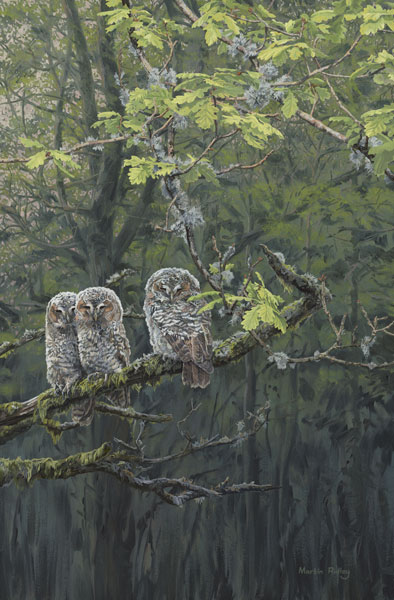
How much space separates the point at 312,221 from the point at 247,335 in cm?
362

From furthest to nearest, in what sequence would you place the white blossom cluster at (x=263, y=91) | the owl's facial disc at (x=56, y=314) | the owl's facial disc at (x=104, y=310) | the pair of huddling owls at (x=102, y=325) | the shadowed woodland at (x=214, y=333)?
the shadowed woodland at (x=214, y=333), the owl's facial disc at (x=56, y=314), the owl's facial disc at (x=104, y=310), the pair of huddling owls at (x=102, y=325), the white blossom cluster at (x=263, y=91)

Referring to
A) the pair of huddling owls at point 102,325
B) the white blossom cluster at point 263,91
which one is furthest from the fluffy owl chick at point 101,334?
the white blossom cluster at point 263,91

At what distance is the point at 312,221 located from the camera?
6.76 meters

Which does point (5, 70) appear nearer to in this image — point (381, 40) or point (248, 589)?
point (381, 40)

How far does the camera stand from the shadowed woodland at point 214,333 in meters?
6.55

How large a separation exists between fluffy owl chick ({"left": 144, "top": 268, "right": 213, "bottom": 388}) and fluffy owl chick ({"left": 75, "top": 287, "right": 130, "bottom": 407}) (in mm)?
233

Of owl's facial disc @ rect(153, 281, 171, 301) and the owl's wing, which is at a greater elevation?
owl's facial disc @ rect(153, 281, 171, 301)

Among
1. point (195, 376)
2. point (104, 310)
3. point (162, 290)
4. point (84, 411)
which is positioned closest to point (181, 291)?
point (162, 290)

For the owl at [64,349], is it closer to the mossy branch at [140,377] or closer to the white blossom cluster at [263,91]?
the mossy branch at [140,377]

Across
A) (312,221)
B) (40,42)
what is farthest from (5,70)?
(312,221)

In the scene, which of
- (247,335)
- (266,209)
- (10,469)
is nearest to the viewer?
(247,335)

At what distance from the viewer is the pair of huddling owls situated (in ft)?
12.3

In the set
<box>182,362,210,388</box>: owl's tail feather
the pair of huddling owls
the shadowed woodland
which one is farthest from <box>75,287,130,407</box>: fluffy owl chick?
the shadowed woodland

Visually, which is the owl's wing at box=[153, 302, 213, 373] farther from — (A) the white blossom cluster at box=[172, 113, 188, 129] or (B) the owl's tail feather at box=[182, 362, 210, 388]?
(A) the white blossom cluster at box=[172, 113, 188, 129]
